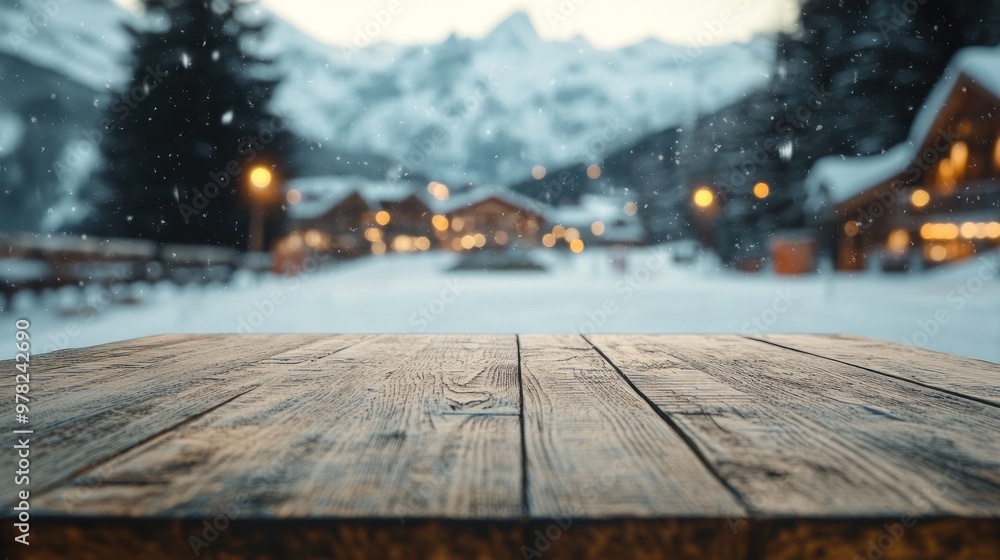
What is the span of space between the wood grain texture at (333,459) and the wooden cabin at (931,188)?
69.7ft

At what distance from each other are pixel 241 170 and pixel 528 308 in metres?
13.8

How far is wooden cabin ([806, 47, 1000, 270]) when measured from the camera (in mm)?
16375

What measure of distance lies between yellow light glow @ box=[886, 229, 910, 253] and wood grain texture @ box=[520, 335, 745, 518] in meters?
24.4

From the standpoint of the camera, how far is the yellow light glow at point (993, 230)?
1630 centimetres

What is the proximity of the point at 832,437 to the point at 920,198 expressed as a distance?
78.4 feet

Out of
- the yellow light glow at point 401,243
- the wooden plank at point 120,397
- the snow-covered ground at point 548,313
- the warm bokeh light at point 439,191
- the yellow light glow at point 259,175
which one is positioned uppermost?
the warm bokeh light at point 439,191

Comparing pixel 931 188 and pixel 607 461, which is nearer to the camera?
pixel 607 461

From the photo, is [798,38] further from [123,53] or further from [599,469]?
[599,469]

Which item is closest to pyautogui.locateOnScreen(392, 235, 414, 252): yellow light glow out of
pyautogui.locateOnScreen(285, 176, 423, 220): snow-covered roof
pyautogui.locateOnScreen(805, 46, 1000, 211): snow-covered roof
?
pyautogui.locateOnScreen(285, 176, 423, 220): snow-covered roof

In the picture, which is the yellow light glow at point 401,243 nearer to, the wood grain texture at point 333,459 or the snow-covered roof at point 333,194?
the snow-covered roof at point 333,194

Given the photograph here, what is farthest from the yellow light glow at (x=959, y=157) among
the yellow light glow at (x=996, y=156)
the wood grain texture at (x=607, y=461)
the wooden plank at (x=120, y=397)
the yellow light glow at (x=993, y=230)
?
the wooden plank at (x=120, y=397)

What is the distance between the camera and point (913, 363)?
1.71 meters

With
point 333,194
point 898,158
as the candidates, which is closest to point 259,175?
→ point 898,158

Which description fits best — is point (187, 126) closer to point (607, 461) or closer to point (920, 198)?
point (607, 461)
